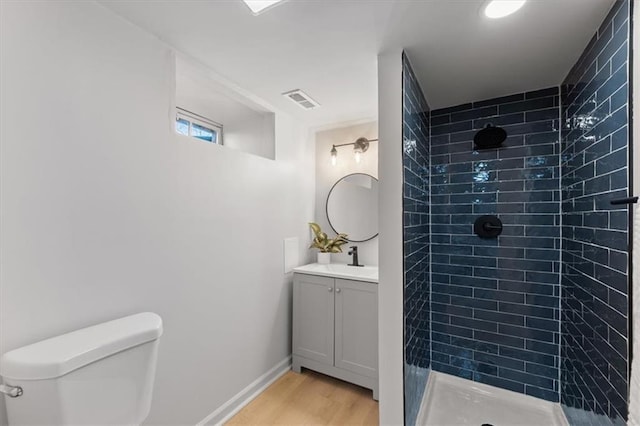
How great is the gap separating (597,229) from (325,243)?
180 centimetres

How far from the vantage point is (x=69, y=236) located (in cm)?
115

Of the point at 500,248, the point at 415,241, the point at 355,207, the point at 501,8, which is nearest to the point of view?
the point at 501,8

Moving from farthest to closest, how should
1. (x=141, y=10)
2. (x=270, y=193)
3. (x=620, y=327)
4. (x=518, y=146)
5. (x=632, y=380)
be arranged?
(x=270, y=193), (x=518, y=146), (x=141, y=10), (x=620, y=327), (x=632, y=380)

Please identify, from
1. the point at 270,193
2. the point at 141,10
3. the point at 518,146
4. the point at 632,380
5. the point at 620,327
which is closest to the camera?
the point at 632,380

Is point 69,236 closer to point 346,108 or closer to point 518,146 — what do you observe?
point 346,108

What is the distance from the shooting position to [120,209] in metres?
1.32

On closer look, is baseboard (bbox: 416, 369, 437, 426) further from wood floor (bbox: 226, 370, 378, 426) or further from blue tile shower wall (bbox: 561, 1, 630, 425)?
blue tile shower wall (bbox: 561, 1, 630, 425)

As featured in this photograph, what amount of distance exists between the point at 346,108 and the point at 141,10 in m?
1.45

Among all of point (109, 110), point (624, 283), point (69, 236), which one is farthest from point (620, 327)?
point (109, 110)

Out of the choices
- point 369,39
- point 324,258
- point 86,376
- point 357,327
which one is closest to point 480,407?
point 357,327

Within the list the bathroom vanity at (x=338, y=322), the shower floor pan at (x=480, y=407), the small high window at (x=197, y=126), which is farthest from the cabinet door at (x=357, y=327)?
the small high window at (x=197, y=126)

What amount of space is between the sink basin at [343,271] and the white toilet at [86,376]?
4.16ft

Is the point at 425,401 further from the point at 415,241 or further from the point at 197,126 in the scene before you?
the point at 197,126

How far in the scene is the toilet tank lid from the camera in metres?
0.91
